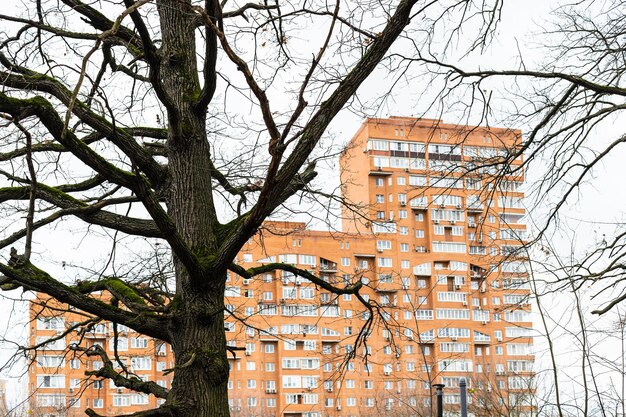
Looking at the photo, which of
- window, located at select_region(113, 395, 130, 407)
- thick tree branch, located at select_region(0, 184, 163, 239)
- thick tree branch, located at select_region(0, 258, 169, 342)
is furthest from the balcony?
thick tree branch, located at select_region(0, 258, 169, 342)

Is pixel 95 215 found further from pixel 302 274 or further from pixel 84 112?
pixel 302 274

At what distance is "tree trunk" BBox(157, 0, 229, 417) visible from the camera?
6.33m

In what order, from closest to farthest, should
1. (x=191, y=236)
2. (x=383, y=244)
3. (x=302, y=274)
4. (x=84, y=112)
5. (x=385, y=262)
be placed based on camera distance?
(x=84, y=112), (x=191, y=236), (x=302, y=274), (x=385, y=262), (x=383, y=244)

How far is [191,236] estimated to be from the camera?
679 centimetres

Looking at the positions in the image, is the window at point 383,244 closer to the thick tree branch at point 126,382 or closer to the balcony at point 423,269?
the balcony at point 423,269

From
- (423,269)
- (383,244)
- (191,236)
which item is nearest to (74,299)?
(191,236)

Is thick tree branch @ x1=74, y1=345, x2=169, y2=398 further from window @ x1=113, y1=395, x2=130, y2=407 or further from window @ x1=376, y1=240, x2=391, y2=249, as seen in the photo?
window @ x1=376, y1=240, x2=391, y2=249

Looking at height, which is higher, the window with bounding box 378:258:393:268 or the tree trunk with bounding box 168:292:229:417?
A: the window with bounding box 378:258:393:268

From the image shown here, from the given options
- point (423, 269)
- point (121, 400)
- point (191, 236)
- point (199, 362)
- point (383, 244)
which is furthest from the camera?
point (423, 269)

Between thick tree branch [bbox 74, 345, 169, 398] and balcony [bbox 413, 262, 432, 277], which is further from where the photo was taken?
balcony [bbox 413, 262, 432, 277]

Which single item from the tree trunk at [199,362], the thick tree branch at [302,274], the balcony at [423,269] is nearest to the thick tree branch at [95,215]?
the tree trunk at [199,362]

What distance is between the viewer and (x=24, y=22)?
22.9 feet

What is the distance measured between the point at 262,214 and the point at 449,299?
262 ft

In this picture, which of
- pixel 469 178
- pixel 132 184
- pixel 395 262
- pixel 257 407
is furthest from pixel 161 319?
pixel 395 262
